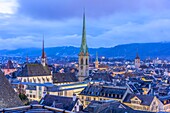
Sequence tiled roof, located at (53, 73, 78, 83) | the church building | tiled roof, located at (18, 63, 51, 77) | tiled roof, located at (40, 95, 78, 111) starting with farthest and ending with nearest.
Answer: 1. tiled roof, located at (53, 73, 78, 83)
2. tiled roof, located at (18, 63, 51, 77)
3. the church building
4. tiled roof, located at (40, 95, 78, 111)

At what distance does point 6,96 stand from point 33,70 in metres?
69.5

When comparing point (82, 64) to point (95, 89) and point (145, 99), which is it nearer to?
point (95, 89)

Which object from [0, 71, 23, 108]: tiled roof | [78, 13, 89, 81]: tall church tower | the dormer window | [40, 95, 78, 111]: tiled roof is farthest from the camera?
[78, 13, 89, 81]: tall church tower

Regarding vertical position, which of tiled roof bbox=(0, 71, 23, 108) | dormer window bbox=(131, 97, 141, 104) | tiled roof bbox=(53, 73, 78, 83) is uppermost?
tiled roof bbox=(0, 71, 23, 108)

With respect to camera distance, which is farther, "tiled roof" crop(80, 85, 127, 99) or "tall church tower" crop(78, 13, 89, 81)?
"tall church tower" crop(78, 13, 89, 81)

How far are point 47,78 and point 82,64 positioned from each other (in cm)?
2392

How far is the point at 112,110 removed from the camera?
4097 centimetres

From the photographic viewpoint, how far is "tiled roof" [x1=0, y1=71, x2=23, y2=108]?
41.0ft

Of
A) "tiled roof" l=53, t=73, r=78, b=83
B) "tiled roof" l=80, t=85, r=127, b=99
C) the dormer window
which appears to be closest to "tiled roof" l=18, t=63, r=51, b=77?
"tiled roof" l=53, t=73, r=78, b=83

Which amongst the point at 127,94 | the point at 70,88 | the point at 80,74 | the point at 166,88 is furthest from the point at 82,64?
the point at 127,94

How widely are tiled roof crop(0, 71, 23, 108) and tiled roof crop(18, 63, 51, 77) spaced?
67.5m

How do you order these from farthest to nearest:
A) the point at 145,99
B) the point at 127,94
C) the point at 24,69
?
Answer: the point at 24,69 < the point at 127,94 < the point at 145,99

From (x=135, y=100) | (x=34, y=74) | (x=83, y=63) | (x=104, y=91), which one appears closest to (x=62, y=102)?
(x=135, y=100)

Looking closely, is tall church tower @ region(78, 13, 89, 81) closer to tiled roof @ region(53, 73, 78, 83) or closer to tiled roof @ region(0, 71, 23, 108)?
tiled roof @ region(53, 73, 78, 83)
